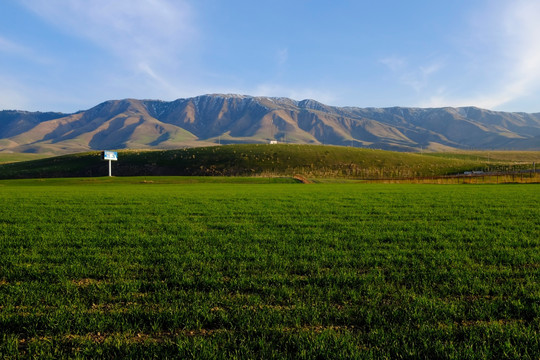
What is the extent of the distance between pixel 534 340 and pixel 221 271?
21.5 ft

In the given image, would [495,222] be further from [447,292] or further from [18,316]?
[18,316]

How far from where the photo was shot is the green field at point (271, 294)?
5219 mm

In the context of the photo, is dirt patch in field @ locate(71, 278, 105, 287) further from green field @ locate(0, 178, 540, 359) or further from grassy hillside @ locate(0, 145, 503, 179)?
grassy hillside @ locate(0, 145, 503, 179)

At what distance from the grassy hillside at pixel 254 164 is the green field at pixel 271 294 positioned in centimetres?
11619

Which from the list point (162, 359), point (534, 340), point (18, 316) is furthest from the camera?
point (18, 316)

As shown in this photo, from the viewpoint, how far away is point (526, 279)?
25.8 ft

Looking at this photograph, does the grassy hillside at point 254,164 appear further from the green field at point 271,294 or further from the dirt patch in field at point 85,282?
the dirt patch in field at point 85,282

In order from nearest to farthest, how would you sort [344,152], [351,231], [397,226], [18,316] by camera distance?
1. [18,316]
2. [351,231]
3. [397,226]
4. [344,152]

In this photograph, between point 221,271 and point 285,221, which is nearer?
point 221,271

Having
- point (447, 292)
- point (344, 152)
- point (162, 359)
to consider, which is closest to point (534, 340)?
point (447, 292)

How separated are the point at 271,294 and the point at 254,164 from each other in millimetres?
135880

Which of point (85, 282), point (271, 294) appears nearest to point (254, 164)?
point (85, 282)

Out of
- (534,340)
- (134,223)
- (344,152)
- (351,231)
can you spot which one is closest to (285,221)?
(351,231)

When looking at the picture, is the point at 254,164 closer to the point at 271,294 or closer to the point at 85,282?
the point at 85,282
